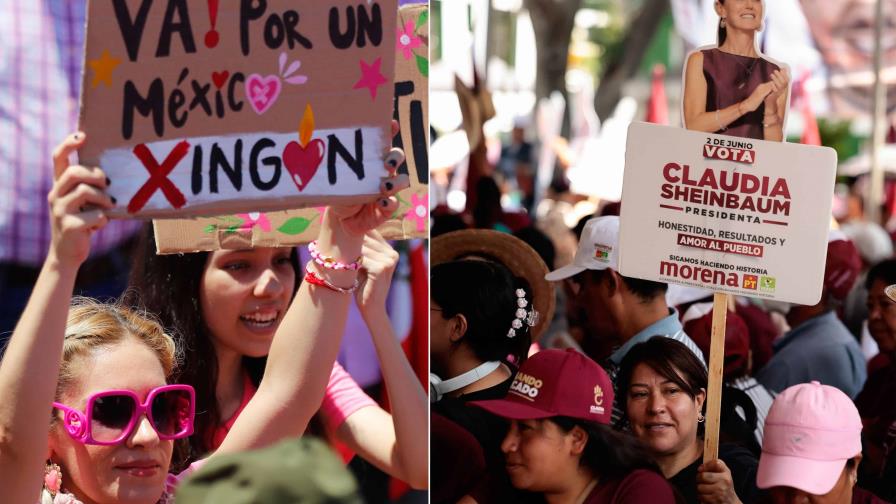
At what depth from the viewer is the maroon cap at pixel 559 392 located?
333 centimetres

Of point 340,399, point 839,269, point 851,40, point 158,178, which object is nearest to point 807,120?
point 851,40

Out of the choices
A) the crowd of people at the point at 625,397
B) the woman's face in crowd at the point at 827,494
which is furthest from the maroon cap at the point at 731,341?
the woman's face in crowd at the point at 827,494

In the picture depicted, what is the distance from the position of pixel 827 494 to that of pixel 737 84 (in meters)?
1.20

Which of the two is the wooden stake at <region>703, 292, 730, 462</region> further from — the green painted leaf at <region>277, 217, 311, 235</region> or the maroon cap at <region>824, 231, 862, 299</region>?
the maroon cap at <region>824, 231, 862, 299</region>

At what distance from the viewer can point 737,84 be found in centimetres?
372

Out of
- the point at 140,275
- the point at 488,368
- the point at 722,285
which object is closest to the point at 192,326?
the point at 140,275

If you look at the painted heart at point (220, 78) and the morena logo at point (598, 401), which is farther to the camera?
the morena logo at point (598, 401)

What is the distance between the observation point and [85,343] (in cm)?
259

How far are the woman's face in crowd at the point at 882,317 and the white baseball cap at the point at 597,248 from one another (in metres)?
1.30

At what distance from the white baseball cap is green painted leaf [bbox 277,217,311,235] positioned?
1515 mm

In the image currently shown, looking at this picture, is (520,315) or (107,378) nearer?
(107,378)

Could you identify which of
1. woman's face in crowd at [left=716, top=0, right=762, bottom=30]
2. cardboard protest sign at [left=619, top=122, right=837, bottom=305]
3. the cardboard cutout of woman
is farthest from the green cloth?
woman's face in crowd at [left=716, top=0, right=762, bottom=30]

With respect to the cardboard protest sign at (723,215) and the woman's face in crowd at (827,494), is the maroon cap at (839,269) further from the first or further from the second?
the woman's face in crowd at (827,494)

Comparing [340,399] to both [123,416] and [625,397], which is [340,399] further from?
[625,397]
